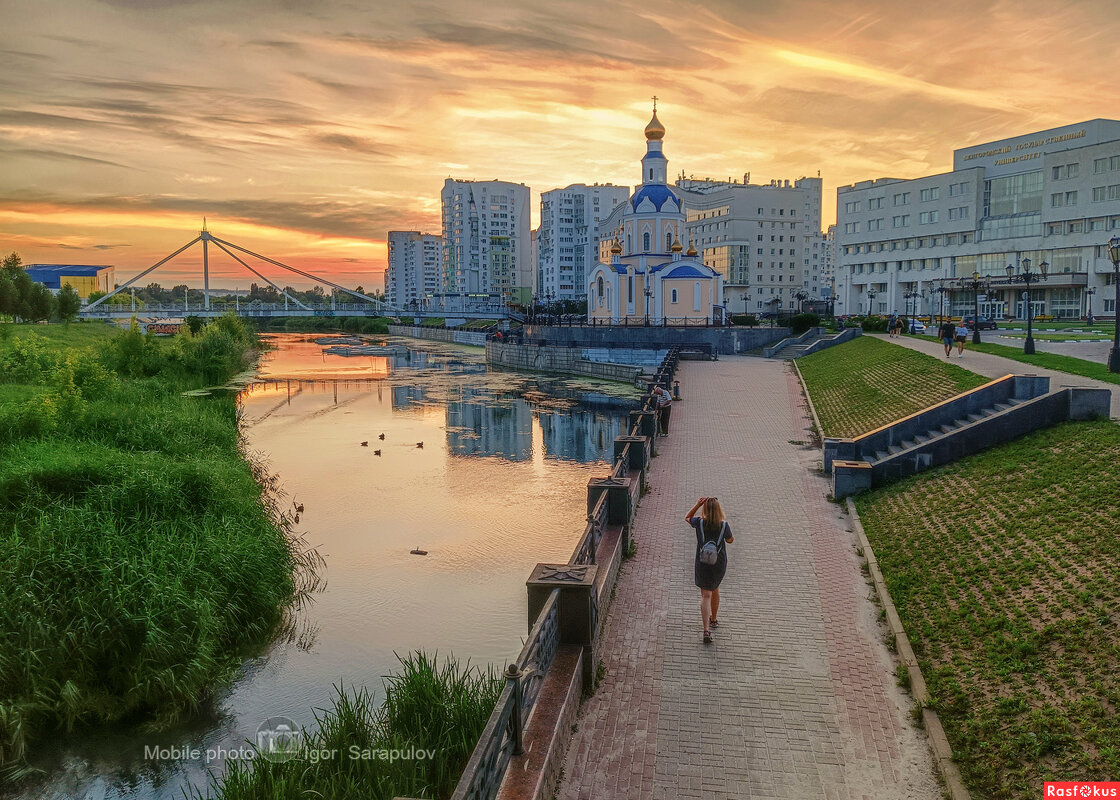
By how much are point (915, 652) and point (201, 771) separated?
8126 mm

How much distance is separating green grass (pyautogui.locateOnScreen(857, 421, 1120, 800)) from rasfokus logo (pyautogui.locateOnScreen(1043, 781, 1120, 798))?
8 centimetres

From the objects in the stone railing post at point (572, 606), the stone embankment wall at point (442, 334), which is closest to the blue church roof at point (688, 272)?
the stone embankment wall at point (442, 334)

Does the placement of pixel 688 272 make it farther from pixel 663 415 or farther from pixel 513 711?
pixel 513 711

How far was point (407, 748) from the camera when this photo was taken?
753cm

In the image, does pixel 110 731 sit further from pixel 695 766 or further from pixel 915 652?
pixel 915 652

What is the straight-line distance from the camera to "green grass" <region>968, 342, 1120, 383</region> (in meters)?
19.1

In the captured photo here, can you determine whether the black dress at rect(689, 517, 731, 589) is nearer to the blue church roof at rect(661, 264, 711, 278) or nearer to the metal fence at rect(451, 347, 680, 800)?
the metal fence at rect(451, 347, 680, 800)

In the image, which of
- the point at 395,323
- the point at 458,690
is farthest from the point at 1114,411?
the point at 395,323

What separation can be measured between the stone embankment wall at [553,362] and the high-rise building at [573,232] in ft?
220

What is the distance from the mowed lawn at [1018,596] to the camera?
6320 mm

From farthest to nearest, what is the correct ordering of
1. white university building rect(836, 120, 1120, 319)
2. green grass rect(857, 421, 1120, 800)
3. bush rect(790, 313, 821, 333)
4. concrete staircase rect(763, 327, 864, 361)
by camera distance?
white university building rect(836, 120, 1120, 319) < bush rect(790, 313, 821, 333) < concrete staircase rect(763, 327, 864, 361) < green grass rect(857, 421, 1120, 800)

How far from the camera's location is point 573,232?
5315 inches

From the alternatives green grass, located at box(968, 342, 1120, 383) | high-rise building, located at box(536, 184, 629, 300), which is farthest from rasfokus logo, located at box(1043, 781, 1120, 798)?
high-rise building, located at box(536, 184, 629, 300)

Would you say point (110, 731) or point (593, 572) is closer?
point (593, 572)
